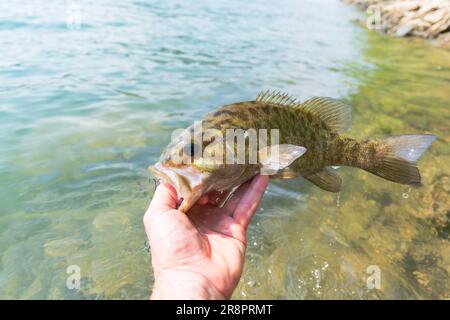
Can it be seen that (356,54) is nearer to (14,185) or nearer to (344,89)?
(344,89)

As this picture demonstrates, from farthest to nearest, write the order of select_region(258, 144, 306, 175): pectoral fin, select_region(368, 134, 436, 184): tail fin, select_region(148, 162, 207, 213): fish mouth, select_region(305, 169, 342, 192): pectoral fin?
1. select_region(305, 169, 342, 192): pectoral fin
2. select_region(368, 134, 436, 184): tail fin
3. select_region(258, 144, 306, 175): pectoral fin
4. select_region(148, 162, 207, 213): fish mouth

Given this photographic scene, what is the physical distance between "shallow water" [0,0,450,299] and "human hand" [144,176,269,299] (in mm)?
1337

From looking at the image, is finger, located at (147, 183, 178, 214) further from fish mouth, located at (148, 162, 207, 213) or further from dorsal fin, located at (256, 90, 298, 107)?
dorsal fin, located at (256, 90, 298, 107)

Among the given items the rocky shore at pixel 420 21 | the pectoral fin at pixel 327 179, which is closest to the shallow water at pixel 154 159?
the pectoral fin at pixel 327 179

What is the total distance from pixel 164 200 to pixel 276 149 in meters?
0.92

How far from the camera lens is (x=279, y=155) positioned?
115 inches

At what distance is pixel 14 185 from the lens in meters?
5.54

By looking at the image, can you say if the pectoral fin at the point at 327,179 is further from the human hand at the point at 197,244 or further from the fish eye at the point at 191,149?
the fish eye at the point at 191,149

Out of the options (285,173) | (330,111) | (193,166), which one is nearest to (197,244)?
(193,166)

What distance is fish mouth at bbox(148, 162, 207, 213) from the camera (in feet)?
8.82

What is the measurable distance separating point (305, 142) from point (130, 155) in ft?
12.7

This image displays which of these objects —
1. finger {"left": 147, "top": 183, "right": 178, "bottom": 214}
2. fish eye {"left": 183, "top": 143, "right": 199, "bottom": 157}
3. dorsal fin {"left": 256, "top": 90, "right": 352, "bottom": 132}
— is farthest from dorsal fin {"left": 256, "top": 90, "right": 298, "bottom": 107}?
finger {"left": 147, "top": 183, "right": 178, "bottom": 214}

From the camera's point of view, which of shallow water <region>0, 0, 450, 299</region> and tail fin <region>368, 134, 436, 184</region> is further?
shallow water <region>0, 0, 450, 299</region>

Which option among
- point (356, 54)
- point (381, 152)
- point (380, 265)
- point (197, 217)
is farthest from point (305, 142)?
point (356, 54)
